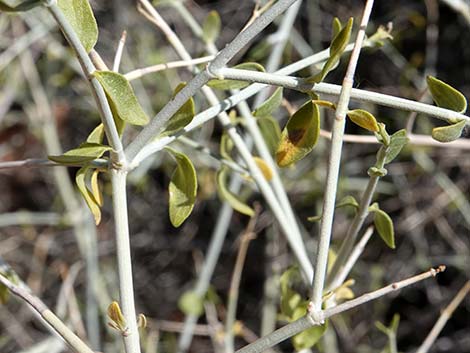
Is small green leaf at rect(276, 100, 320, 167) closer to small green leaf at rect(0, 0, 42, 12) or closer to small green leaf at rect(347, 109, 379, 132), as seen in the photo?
small green leaf at rect(347, 109, 379, 132)

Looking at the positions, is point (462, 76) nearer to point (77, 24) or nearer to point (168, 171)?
point (168, 171)

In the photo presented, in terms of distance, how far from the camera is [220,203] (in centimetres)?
169

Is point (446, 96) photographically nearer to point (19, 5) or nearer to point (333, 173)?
point (333, 173)

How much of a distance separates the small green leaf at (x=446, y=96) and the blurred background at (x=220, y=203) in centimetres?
83

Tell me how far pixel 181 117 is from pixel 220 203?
42.9 inches

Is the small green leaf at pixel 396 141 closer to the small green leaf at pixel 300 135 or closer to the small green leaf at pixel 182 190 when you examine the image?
the small green leaf at pixel 300 135

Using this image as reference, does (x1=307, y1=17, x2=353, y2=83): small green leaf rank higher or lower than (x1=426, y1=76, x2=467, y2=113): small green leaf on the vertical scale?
higher

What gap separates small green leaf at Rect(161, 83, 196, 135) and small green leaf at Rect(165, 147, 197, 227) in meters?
0.02

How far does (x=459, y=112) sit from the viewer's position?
57cm

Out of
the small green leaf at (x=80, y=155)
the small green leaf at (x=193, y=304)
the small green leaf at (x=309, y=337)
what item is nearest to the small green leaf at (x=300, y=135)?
the small green leaf at (x=80, y=155)

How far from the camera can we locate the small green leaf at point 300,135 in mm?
572

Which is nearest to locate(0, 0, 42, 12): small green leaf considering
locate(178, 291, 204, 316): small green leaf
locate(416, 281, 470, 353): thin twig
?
locate(416, 281, 470, 353): thin twig

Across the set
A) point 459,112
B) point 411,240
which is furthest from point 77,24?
point 411,240

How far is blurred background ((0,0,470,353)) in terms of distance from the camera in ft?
5.09
